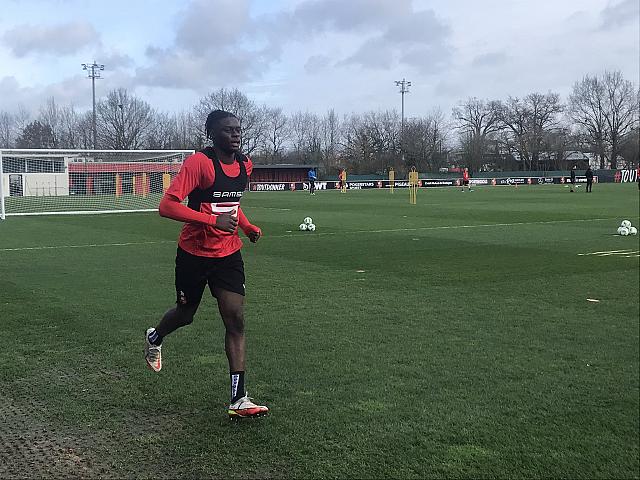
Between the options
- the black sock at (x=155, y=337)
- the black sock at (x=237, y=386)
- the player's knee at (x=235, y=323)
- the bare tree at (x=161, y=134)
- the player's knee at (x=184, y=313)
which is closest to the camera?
the black sock at (x=237, y=386)

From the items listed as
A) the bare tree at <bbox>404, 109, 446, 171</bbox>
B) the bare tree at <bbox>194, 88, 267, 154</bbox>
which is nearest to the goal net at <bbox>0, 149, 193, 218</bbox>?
the bare tree at <bbox>194, 88, 267, 154</bbox>

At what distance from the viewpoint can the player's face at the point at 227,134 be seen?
167 inches

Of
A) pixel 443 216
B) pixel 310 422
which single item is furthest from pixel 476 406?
pixel 443 216

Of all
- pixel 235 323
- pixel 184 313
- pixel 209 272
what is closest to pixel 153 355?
pixel 184 313

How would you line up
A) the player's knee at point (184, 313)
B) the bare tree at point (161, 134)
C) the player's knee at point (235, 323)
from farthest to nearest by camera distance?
the bare tree at point (161, 134)
the player's knee at point (184, 313)
the player's knee at point (235, 323)

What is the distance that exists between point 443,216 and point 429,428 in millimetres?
20586

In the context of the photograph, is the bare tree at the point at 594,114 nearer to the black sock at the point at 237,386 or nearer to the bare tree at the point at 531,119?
the bare tree at the point at 531,119

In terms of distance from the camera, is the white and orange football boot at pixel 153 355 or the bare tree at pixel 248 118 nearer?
the white and orange football boot at pixel 153 355

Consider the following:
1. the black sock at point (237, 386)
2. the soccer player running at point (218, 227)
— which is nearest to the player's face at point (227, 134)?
the soccer player running at point (218, 227)

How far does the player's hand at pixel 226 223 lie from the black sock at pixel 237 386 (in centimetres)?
99

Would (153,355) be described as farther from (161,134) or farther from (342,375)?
(161,134)

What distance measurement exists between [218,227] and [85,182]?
1224 inches

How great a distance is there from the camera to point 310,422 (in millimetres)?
4320

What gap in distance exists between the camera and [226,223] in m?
4.14
